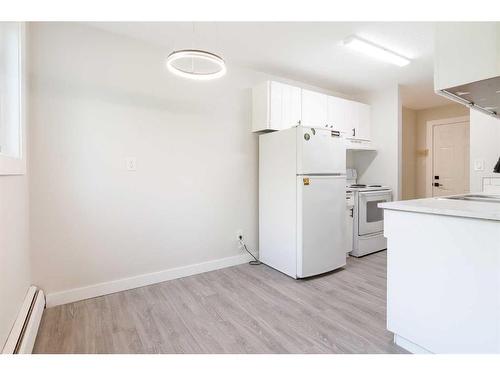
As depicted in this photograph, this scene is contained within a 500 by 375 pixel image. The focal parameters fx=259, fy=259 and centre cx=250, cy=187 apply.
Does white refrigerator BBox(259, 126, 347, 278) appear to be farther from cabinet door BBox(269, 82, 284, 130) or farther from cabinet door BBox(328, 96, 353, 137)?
cabinet door BBox(328, 96, 353, 137)

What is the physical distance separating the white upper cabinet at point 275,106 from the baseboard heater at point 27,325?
2.51 m

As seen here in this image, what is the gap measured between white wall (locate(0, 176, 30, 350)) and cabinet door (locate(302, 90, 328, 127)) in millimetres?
2799

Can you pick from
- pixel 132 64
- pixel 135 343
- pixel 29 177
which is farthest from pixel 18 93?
pixel 135 343

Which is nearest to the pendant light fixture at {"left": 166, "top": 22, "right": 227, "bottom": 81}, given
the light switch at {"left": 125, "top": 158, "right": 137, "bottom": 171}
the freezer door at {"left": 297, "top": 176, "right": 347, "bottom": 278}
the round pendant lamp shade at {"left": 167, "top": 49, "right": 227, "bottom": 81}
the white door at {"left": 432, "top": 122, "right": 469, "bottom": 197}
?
the round pendant lamp shade at {"left": 167, "top": 49, "right": 227, "bottom": 81}

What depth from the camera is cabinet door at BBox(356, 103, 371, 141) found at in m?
3.81

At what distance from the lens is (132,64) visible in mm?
2416

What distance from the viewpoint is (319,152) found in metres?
2.70

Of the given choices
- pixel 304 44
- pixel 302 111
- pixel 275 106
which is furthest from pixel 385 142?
pixel 304 44

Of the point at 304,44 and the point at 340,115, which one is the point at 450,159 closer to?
the point at 340,115

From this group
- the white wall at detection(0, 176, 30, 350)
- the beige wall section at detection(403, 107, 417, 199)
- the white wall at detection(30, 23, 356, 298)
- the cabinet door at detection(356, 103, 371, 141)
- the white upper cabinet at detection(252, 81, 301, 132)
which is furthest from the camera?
the beige wall section at detection(403, 107, 417, 199)

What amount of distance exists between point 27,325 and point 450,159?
6005 mm

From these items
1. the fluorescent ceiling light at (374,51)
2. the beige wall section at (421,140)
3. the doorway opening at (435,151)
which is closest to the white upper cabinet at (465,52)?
the fluorescent ceiling light at (374,51)

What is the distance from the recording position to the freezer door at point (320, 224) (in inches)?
102

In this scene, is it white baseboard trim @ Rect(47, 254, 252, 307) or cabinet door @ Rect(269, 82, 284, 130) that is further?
cabinet door @ Rect(269, 82, 284, 130)
